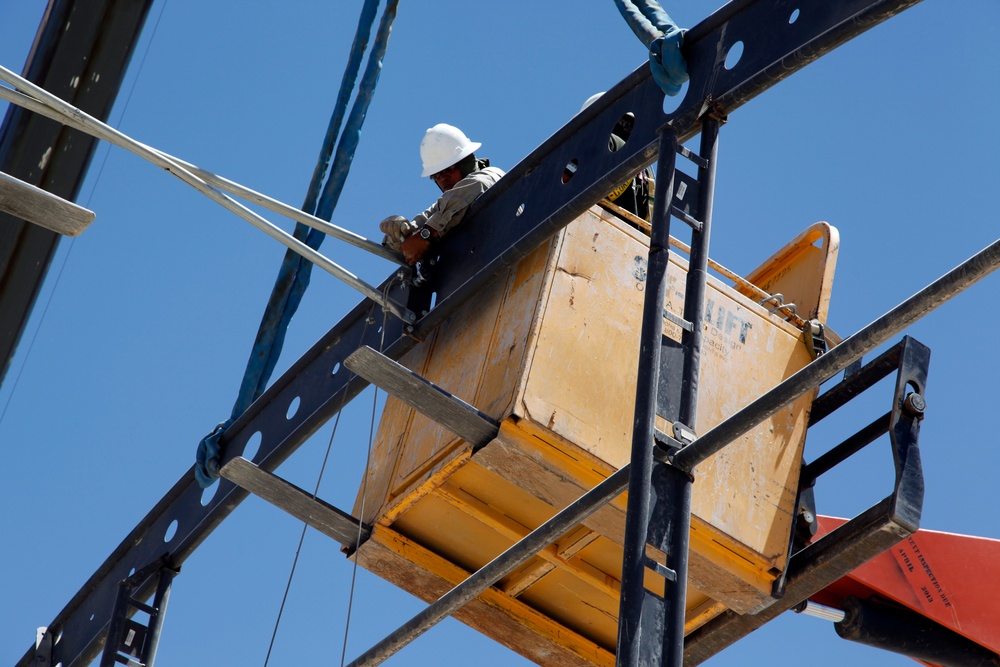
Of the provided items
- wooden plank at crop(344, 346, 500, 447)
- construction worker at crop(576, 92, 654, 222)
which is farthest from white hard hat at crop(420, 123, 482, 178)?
wooden plank at crop(344, 346, 500, 447)

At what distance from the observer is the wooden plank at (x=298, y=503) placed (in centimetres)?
766

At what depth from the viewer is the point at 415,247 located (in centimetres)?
823

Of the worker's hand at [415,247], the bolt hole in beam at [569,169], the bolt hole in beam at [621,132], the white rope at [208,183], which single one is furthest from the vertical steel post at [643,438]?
the white rope at [208,183]

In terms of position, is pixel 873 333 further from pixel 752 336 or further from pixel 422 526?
pixel 422 526

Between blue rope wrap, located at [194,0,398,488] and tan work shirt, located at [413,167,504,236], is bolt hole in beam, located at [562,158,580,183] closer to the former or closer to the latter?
tan work shirt, located at [413,167,504,236]

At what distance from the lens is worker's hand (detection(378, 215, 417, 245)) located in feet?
27.1

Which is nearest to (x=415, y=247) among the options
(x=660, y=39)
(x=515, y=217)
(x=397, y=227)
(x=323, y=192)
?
(x=397, y=227)

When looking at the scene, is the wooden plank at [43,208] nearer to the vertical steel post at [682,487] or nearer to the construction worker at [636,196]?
the vertical steel post at [682,487]

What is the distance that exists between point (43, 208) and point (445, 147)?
11.0 ft

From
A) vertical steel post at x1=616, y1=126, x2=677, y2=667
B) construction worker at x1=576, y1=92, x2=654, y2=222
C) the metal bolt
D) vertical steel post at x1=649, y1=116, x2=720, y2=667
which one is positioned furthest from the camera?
construction worker at x1=576, y1=92, x2=654, y2=222

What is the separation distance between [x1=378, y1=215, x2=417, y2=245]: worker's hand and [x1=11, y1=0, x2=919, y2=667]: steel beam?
23cm

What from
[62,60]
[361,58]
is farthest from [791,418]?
[62,60]

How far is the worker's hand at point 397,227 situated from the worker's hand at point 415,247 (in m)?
0.05

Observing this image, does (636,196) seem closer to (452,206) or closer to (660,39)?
(452,206)
